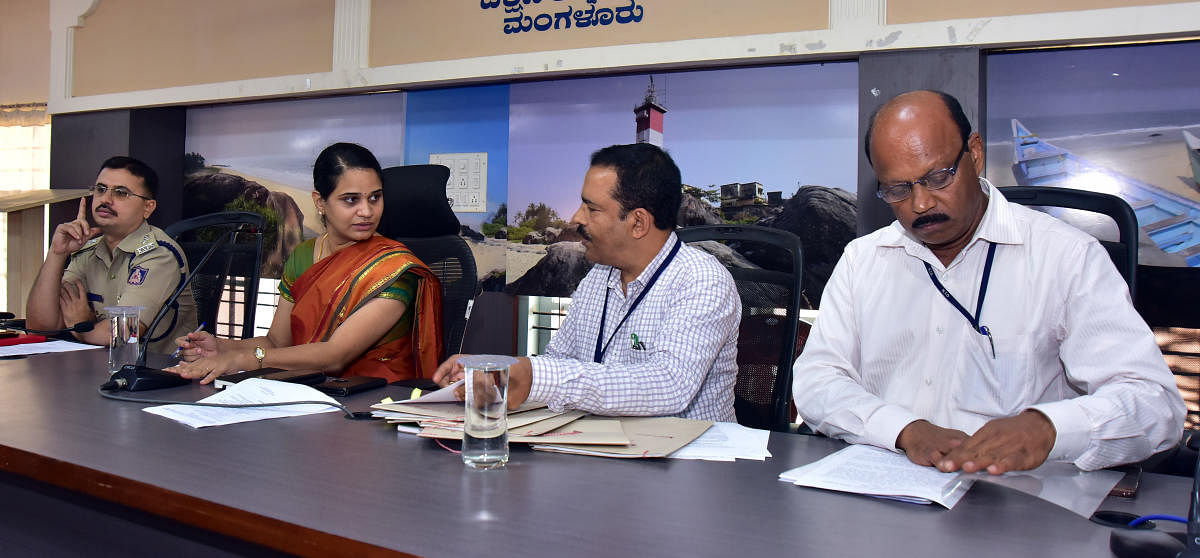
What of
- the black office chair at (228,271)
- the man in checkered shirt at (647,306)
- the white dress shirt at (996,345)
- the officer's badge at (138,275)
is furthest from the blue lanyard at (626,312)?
the officer's badge at (138,275)

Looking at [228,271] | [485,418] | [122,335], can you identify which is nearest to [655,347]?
[485,418]

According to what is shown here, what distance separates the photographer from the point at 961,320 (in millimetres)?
1491

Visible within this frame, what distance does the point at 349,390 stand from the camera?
1590mm

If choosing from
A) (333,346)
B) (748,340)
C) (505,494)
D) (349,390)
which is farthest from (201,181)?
(505,494)

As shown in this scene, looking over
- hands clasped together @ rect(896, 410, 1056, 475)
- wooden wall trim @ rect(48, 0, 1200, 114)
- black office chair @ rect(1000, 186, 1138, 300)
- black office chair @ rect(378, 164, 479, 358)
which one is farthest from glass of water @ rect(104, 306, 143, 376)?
wooden wall trim @ rect(48, 0, 1200, 114)

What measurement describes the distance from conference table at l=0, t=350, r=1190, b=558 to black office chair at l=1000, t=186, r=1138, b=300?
0.57m

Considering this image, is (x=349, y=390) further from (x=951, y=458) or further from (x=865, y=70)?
(x=865, y=70)

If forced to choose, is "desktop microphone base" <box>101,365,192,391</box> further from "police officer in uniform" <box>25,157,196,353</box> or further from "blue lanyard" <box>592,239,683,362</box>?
"police officer in uniform" <box>25,157,196,353</box>

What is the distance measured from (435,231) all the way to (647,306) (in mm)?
892

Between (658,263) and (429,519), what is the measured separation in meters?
1.03

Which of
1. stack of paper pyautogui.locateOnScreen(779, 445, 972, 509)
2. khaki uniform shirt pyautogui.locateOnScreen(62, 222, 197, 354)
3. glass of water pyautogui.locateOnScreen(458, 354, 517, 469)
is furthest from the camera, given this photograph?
khaki uniform shirt pyautogui.locateOnScreen(62, 222, 197, 354)

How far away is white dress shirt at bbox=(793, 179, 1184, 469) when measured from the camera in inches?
48.8

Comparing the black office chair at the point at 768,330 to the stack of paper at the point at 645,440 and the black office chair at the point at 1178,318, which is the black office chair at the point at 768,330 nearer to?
the stack of paper at the point at 645,440

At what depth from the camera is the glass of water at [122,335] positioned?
69.4 inches
